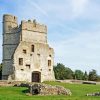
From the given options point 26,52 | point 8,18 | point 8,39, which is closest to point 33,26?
point 8,18

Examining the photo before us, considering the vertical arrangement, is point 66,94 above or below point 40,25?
below

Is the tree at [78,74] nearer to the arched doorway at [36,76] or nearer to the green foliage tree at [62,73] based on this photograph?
the green foliage tree at [62,73]

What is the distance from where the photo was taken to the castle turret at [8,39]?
2296 inches

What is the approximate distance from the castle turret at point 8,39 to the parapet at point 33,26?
76.2 inches

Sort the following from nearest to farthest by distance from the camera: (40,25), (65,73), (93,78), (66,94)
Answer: (66,94) → (40,25) → (93,78) → (65,73)

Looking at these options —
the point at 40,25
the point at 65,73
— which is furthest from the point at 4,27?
the point at 65,73

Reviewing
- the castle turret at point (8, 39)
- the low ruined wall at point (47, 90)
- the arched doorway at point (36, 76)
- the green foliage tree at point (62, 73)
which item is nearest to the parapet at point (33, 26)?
the castle turret at point (8, 39)

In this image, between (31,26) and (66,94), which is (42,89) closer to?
(66,94)

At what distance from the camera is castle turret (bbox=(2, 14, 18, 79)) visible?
5831 cm

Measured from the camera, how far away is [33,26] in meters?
60.3

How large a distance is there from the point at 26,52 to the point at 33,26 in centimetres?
521

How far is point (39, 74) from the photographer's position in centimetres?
5969

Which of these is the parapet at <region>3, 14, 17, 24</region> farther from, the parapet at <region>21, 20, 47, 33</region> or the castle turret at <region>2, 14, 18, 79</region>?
the parapet at <region>21, 20, 47, 33</region>

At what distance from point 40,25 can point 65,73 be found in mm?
27812
